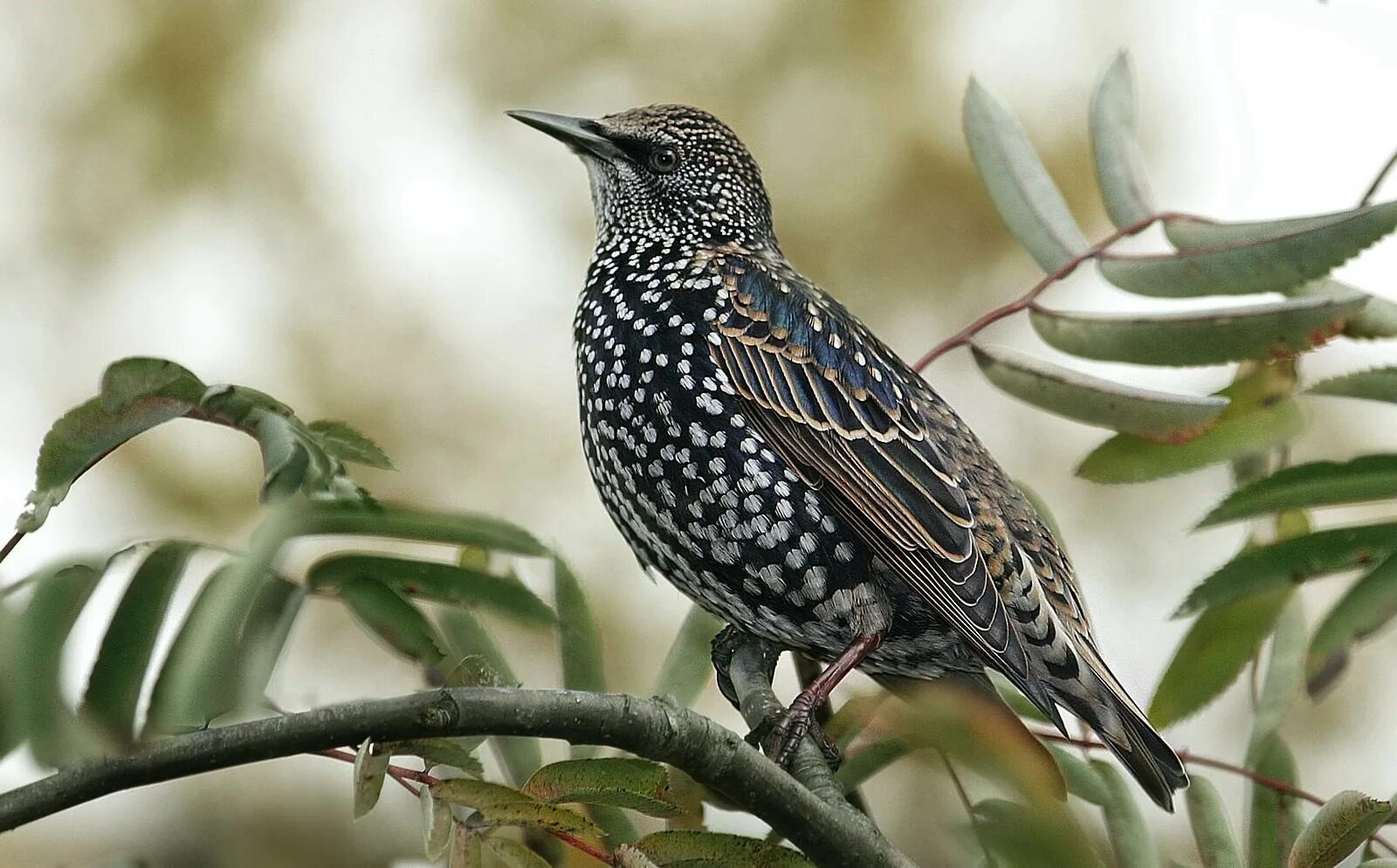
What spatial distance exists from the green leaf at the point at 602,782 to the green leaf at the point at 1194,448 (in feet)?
4.81

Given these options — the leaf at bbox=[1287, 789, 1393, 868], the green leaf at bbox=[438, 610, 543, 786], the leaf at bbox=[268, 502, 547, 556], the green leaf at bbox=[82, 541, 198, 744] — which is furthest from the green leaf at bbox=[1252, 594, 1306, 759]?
the green leaf at bbox=[82, 541, 198, 744]

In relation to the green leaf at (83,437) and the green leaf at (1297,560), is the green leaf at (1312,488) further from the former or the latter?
the green leaf at (83,437)

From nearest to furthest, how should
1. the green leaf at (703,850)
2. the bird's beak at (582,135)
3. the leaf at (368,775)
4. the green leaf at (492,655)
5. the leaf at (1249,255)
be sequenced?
→ the leaf at (368,775), the green leaf at (703,850), the green leaf at (492,655), the leaf at (1249,255), the bird's beak at (582,135)

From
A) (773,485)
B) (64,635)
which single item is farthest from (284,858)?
(64,635)

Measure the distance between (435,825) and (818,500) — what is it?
4.81 feet

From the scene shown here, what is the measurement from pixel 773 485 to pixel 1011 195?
1.01 metres

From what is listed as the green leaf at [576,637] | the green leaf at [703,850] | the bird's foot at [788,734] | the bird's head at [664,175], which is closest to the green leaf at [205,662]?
the green leaf at [703,850]

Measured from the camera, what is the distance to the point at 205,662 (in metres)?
1.92

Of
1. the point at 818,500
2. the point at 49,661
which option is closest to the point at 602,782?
the point at 49,661

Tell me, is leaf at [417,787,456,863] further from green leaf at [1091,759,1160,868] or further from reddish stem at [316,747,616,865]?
green leaf at [1091,759,1160,868]

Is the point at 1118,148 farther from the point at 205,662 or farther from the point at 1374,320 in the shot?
the point at 205,662

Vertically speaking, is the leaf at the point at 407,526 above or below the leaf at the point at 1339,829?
above

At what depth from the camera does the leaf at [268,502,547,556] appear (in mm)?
2070

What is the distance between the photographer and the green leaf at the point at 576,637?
3018 mm
